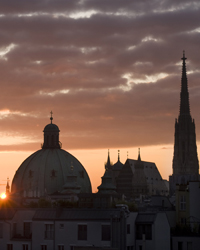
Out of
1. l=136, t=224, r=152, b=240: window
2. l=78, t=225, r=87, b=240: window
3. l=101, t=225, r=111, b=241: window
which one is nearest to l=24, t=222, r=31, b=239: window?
l=78, t=225, r=87, b=240: window

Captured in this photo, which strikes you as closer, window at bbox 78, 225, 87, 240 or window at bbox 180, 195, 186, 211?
window at bbox 78, 225, 87, 240

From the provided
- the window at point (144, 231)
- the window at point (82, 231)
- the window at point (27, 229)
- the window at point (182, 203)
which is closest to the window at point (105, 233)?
the window at point (82, 231)

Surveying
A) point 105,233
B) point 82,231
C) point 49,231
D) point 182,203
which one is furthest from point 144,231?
point 182,203

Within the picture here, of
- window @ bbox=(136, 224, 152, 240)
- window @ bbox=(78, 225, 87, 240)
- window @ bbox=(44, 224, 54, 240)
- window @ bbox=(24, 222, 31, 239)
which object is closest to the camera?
window @ bbox=(78, 225, 87, 240)

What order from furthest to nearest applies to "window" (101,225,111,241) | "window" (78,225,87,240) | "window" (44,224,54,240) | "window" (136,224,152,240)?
"window" (136,224,152,240), "window" (44,224,54,240), "window" (78,225,87,240), "window" (101,225,111,241)

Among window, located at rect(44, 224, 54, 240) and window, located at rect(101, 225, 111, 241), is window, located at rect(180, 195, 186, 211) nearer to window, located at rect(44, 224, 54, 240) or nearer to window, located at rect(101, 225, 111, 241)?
window, located at rect(101, 225, 111, 241)

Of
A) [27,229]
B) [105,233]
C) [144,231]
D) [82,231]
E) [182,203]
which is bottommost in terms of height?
[105,233]

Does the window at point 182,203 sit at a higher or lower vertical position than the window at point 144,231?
higher

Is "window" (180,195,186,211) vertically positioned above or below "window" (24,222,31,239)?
above

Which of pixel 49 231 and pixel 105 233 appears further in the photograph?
pixel 49 231

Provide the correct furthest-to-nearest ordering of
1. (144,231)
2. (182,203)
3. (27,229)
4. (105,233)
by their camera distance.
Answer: (182,203) → (27,229) → (144,231) → (105,233)

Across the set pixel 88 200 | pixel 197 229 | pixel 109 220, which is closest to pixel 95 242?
pixel 109 220

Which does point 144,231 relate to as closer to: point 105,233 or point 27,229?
point 105,233

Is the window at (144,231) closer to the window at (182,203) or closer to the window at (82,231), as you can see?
the window at (82,231)
